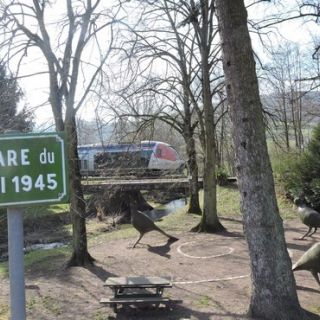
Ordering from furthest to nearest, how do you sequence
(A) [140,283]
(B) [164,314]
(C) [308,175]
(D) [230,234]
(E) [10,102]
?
(C) [308,175] → (D) [230,234] → (E) [10,102] → (A) [140,283] → (B) [164,314]

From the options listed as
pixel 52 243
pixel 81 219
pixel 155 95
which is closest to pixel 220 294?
pixel 81 219

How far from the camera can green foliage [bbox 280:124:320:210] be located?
1989 centimetres

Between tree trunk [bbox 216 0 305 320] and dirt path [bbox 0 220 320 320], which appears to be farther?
dirt path [bbox 0 220 320 320]

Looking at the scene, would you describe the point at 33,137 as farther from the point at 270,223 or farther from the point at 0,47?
the point at 0,47

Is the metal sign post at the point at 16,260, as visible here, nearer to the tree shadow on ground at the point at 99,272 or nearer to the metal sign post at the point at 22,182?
the metal sign post at the point at 22,182

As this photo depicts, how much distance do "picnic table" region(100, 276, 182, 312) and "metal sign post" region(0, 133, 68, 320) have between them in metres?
5.16

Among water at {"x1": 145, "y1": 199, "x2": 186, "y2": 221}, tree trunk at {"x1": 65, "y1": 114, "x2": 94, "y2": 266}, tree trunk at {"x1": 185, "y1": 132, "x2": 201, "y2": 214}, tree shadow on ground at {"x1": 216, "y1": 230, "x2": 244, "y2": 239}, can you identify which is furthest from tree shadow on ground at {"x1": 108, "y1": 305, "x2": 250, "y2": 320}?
water at {"x1": 145, "y1": 199, "x2": 186, "y2": 221}

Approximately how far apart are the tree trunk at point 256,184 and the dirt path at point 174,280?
29.7 inches

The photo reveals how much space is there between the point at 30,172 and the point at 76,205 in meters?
9.02

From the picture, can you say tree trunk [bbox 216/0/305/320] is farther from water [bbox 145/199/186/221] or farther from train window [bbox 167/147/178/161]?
train window [bbox 167/147/178/161]

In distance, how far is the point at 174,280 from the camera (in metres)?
9.96

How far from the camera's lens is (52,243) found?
977 inches

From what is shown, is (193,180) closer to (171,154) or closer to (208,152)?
(208,152)

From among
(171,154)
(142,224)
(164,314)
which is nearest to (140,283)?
(164,314)
